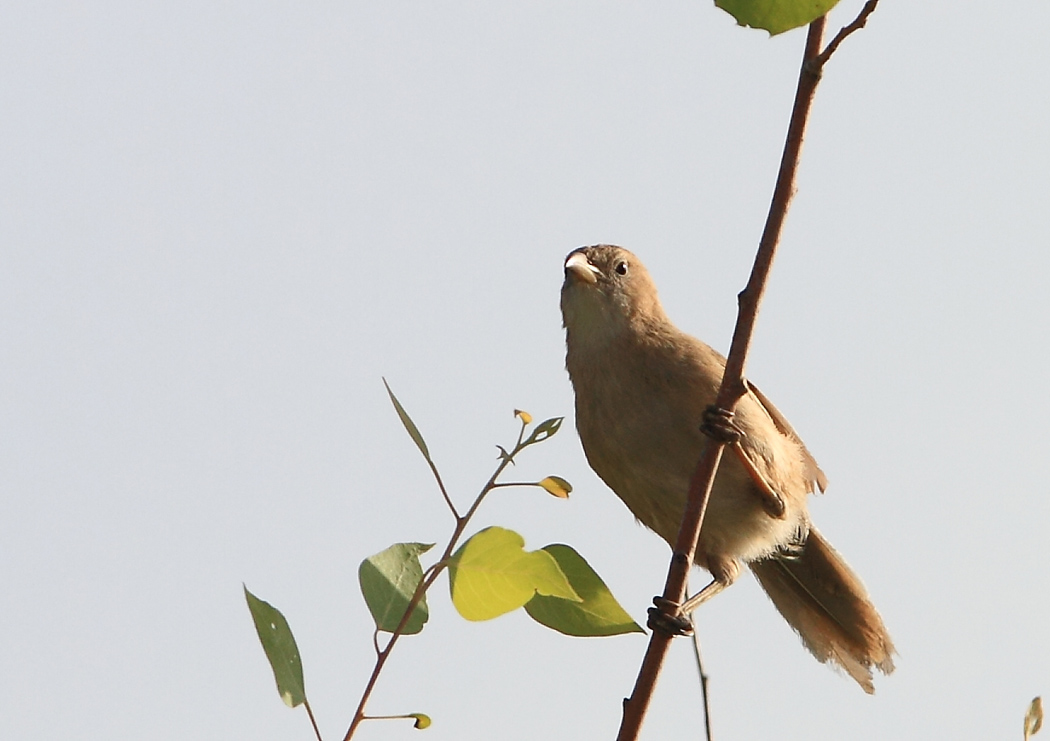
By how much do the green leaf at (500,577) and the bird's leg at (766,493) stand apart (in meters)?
2.19

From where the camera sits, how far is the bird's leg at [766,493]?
14.0ft

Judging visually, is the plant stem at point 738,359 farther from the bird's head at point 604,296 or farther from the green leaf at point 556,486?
the bird's head at point 604,296

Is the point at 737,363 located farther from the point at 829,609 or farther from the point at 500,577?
the point at 829,609

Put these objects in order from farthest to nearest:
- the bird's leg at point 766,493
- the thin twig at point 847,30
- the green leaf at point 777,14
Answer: the bird's leg at point 766,493 < the thin twig at point 847,30 < the green leaf at point 777,14

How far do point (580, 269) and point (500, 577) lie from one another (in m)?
3.18

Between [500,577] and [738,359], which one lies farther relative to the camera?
[738,359]

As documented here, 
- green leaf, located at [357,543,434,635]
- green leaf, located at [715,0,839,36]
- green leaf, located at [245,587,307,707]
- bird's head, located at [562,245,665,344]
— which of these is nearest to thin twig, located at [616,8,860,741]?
green leaf, located at [715,0,839,36]

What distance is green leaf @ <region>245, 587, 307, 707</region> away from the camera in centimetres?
208

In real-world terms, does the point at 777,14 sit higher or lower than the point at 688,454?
lower

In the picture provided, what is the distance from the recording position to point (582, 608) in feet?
7.54

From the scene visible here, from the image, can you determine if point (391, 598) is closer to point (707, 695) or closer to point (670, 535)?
point (707, 695)

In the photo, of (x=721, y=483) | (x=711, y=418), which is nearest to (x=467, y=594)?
(x=711, y=418)

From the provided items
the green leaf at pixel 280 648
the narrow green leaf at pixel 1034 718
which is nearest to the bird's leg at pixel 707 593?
the narrow green leaf at pixel 1034 718

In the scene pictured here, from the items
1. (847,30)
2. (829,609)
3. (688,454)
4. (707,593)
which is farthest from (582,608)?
(829,609)
